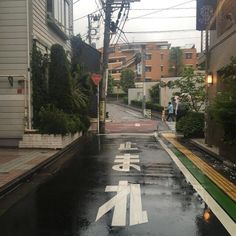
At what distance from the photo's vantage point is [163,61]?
93.2m

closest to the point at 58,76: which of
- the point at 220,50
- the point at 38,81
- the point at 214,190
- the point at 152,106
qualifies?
the point at 38,81

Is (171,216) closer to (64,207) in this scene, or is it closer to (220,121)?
(64,207)

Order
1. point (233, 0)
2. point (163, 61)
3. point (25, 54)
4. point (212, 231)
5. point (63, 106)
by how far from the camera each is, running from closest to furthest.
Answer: point (212, 231) → point (233, 0) → point (25, 54) → point (63, 106) → point (163, 61)

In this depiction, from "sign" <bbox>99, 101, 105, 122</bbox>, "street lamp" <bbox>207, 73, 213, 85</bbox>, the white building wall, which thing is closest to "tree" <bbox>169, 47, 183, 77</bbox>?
"sign" <bbox>99, 101, 105, 122</bbox>

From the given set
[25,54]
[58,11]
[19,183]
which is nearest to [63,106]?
[25,54]

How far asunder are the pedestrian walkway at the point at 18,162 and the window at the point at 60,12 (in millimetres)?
6886

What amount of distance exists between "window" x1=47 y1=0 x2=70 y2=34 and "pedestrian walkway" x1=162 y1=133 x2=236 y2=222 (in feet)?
29.9

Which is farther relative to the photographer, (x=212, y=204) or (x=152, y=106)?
(x=152, y=106)

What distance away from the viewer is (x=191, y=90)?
77.2 ft

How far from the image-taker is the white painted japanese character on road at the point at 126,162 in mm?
12648

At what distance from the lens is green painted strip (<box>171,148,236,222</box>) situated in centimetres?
794

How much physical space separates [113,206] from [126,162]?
19.5 feet

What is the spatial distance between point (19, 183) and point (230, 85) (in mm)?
6011

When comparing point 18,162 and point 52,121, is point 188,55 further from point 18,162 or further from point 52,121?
point 18,162
